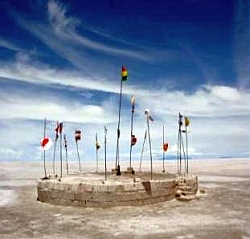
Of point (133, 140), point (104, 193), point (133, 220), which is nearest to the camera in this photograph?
point (133, 220)

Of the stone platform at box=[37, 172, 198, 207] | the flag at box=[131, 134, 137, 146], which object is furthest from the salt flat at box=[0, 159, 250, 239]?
the flag at box=[131, 134, 137, 146]

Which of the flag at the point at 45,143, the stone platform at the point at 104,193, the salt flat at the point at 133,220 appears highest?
the flag at the point at 45,143

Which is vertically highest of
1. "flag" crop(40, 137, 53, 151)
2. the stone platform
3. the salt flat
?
"flag" crop(40, 137, 53, 151)

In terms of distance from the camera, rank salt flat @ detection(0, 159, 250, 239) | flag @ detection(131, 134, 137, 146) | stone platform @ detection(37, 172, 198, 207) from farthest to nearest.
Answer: flag @ detection(131, 134, 137, 146) < stone platform @ detection(37, 172, 198, 207) < salt flat @ detection(0, 159, 250, 239)

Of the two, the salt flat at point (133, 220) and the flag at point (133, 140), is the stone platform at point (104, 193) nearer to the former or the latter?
the salt flat at point (133, 220)

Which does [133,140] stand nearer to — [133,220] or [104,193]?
[104,193]

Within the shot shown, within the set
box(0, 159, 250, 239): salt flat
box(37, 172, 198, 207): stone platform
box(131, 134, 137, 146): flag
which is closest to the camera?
box(0, 159, 250, 239): salt flat

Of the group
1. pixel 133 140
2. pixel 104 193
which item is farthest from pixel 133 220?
pixel 133 140

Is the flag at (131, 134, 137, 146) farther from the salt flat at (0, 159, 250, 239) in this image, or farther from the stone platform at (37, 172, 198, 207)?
the salt flat at (0, 159, 250, 239)

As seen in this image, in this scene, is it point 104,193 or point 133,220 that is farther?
point 104,193

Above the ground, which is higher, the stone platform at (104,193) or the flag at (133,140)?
the flag at (133,140)

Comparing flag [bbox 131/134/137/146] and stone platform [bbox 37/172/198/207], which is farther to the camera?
flag [bbox 131/134/137/146]

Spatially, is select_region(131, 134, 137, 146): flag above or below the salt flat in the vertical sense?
above

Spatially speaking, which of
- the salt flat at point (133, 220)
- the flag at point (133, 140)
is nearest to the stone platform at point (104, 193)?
the salt flat at point (133, 220)
